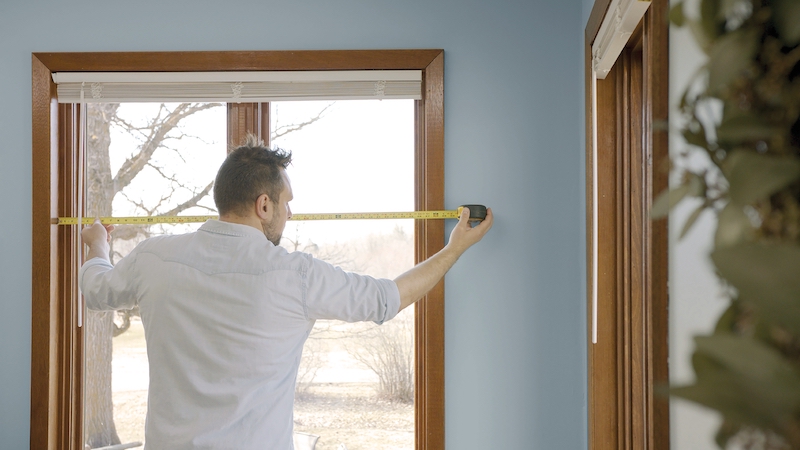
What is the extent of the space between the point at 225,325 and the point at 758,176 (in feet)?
5.01

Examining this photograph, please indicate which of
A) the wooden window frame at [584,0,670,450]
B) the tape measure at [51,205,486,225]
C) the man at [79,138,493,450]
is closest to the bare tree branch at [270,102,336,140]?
the tape measure at [51,205,486,225]

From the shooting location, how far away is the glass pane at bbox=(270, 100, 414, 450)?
2.60 m

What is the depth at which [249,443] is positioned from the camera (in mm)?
1724

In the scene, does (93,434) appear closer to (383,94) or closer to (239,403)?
(239,403)

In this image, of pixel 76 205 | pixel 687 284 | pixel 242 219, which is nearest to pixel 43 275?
pixel 76 205

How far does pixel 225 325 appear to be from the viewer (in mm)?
1718

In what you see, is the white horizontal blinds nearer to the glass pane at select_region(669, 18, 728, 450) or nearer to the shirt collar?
the shirt collar

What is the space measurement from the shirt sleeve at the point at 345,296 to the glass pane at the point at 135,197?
106cm

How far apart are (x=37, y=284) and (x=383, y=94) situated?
1.65 metres

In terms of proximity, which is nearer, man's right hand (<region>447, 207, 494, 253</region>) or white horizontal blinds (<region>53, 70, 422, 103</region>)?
man's right hand (<region>447, 207, 494, 253</region>)

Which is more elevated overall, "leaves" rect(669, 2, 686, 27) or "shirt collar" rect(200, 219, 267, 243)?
"leaves" rect(669, 2, 686, 27)

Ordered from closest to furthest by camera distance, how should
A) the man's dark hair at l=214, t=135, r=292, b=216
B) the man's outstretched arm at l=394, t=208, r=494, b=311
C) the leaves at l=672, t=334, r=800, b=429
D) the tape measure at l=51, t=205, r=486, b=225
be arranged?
the leaves at l=672, t=334, r=800, b=429 < the man's dark hair at l=214, t=135, r=292, b=216 < the man's outstretched arm at l=394, t=208, r=494, b=311 < the tape measure at l=51, t=205, r=486, b=225

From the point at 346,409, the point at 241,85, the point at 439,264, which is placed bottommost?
the point at 346,409

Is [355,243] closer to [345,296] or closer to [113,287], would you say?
[345,296]
